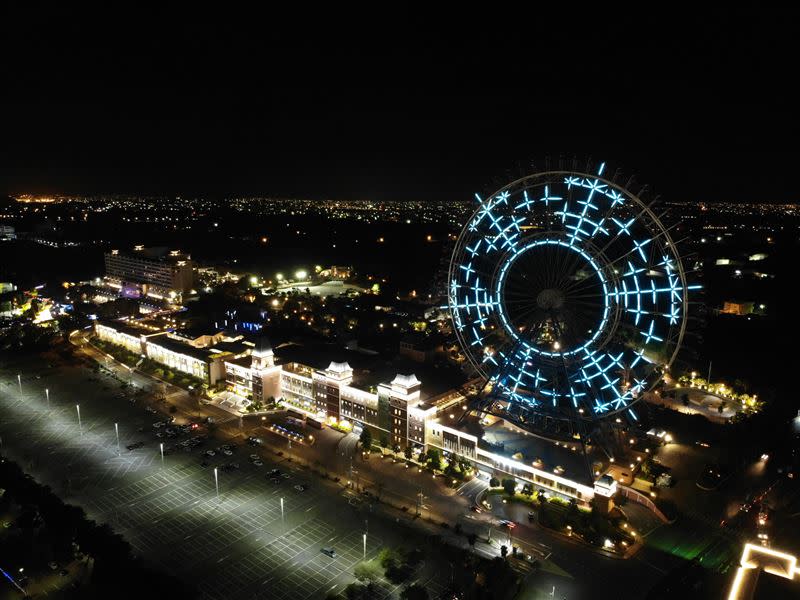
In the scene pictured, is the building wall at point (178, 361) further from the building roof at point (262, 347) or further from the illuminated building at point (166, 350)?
the building roof at point (262, 347)

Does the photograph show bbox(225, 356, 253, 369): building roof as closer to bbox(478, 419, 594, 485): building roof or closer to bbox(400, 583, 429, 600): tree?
bbox(478, 419, 594, 485): building roof

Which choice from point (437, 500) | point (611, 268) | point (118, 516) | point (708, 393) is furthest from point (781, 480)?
point (118, 516)

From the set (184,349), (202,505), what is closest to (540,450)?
(202,505)

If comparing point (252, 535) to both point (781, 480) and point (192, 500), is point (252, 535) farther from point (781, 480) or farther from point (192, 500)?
point (781, 480)

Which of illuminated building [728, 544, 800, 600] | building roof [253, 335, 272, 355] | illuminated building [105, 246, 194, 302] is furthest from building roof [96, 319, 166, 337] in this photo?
illuminated building [728, 544, 800, 600]

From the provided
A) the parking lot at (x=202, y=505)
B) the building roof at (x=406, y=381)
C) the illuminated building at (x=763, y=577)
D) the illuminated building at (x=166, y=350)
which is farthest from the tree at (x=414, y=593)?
the illuminated building at (x=166, y=350)

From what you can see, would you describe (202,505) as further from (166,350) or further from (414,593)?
(166,350)
